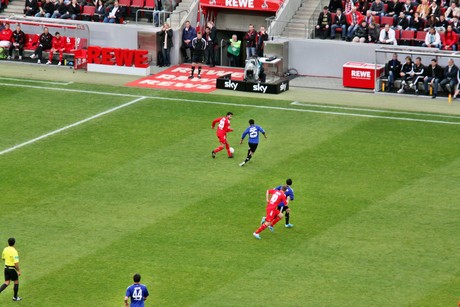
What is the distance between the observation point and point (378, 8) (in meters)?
55.1

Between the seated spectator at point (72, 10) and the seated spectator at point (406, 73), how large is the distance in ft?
62.4

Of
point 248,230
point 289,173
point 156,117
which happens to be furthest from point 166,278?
point 156,117

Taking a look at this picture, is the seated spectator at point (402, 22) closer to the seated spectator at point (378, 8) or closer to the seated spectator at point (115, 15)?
the seated spectator at point (378, 8)

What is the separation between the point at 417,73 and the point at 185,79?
1141 cm

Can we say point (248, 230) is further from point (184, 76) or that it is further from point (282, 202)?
point (184, 76)

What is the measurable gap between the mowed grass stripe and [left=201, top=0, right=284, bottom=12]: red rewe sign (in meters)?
13.9

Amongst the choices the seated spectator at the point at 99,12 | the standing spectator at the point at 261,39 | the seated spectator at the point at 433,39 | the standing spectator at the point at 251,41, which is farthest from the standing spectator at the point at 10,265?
the seated spectator at the point at 99,12

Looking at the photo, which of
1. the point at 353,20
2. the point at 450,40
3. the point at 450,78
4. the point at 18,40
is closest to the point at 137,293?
the point at 450,78

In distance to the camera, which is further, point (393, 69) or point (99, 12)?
point (99, 12)

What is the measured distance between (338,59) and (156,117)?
1149 cm

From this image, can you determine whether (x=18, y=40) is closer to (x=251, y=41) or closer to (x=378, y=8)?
(x=251, y=41)

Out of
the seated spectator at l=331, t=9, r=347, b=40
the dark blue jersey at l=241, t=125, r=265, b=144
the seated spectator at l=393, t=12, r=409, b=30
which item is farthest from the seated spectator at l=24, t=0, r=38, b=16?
the dark blue jersey at l=241, t=125, r=265, b=144

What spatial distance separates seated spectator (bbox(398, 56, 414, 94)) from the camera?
5084 cm

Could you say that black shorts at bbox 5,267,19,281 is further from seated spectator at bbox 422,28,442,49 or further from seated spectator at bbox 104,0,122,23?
seated spectator at bbox 104,0,122,23
